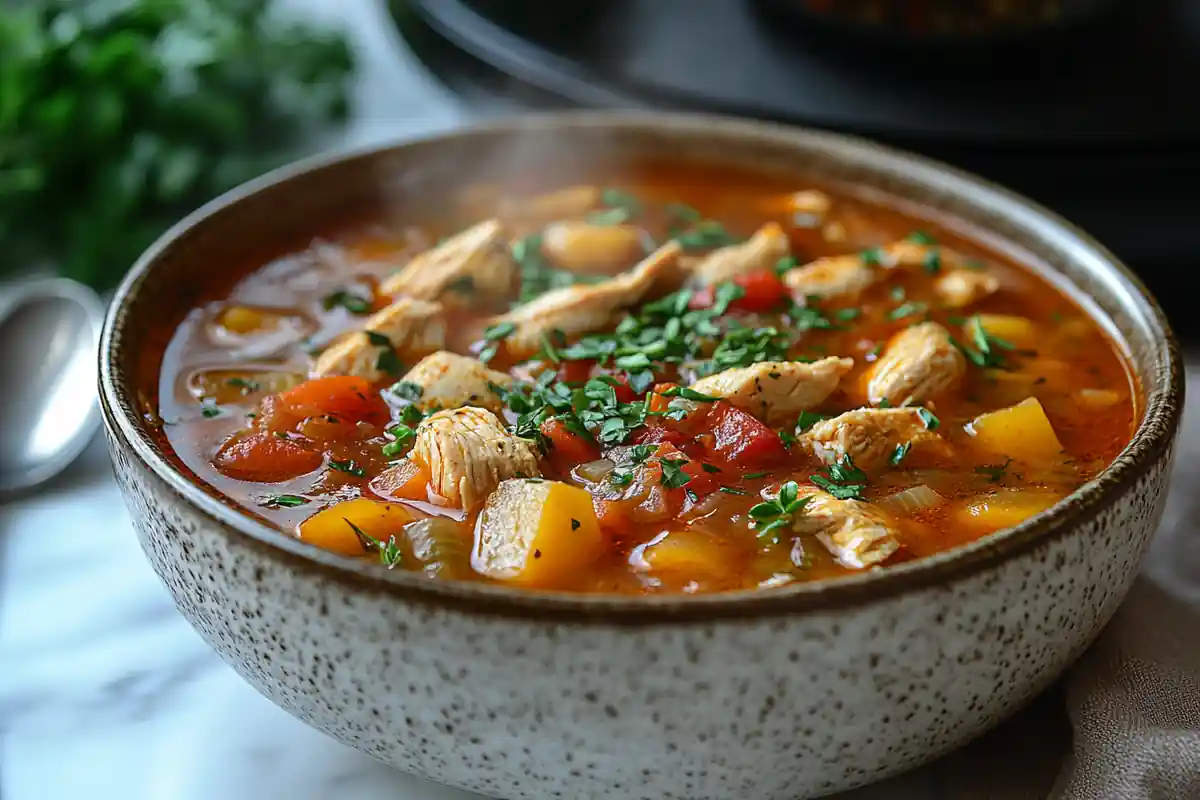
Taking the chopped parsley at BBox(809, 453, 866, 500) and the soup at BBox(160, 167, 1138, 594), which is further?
the chopped parsley at BBox(809, 453, 866, 500)

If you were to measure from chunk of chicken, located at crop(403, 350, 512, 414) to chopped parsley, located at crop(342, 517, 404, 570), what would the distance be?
17.5 inches

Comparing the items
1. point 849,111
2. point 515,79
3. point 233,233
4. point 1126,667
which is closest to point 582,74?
point 515,79

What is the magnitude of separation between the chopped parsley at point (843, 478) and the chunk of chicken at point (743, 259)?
0.78m

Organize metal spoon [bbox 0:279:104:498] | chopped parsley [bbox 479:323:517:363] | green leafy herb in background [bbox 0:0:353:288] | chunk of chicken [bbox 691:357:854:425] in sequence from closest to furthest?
1. chunk of chicken [bbox 691:357:854:425]
2. chopped parsley [bbox 479:323:517:363]
3. metal spoon [bbox 0:279:104:498]
4. green leafy herb in background [bbox 0:0:353:288]

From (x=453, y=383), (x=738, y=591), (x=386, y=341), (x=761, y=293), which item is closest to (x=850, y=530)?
(x=738, y=591)

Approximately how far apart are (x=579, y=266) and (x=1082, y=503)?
4.84 feet

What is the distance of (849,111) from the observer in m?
3.57

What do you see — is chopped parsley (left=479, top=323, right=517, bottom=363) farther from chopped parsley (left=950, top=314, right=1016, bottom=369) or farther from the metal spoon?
the metal spoon

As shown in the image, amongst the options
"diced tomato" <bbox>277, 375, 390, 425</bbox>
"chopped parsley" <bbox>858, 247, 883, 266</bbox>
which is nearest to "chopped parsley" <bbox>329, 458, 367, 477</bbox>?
"diced tomato" <bbox>277, 375, 390, 425</bbox>

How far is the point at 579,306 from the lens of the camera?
2.76 metres

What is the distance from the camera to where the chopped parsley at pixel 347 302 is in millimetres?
2904

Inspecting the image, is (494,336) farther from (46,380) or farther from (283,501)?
(46,380)

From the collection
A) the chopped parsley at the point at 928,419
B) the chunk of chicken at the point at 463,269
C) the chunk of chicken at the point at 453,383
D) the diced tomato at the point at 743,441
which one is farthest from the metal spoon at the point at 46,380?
the chopped parsley at the point at 928,419

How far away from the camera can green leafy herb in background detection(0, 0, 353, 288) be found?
3.89m
